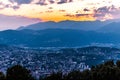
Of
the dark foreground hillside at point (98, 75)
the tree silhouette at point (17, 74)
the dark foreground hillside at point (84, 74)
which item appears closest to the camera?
the dark foreground hillside at point (98, 75)

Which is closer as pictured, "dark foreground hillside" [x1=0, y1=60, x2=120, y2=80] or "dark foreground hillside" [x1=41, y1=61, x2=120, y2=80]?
"dark foreground hillside" [x1=41, y1=61, x2=120, y2=80]

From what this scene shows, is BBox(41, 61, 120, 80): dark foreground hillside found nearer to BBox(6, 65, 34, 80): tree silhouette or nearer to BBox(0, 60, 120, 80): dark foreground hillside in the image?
BBox(0, 60, 120, 80): dark foreground hillside

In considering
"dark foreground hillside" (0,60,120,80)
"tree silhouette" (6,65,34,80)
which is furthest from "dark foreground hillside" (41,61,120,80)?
"tree silhouette" (6,65,34,80)

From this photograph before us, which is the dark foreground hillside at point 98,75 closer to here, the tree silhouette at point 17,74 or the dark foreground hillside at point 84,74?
the dark foreground hillside at point 84,74

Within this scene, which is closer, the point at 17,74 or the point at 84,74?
the point at 84,74

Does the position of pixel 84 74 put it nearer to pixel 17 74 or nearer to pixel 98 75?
pixel 98 75

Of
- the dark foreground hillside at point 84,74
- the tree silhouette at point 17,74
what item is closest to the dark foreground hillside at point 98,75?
the dark foreground hillside at point 84,74

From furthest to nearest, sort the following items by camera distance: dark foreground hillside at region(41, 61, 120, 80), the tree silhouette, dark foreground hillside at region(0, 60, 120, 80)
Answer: the tree silhouette → dark foreground hillside at region(0, 60, 120, 80) → dark foreground hillside at region(41, 61, 120, 80)

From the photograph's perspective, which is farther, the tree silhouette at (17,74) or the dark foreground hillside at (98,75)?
the tree silhouette at (17,74)

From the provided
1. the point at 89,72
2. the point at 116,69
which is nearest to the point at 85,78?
the point at 89,72

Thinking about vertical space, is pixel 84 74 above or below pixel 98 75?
below

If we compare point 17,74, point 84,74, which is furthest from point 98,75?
point 17,74

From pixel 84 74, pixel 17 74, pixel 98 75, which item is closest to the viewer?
pixel 98 75
